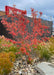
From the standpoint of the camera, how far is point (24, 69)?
13.0 ft

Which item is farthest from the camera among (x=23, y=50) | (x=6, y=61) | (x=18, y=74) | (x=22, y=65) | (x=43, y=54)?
(x=43, y=54)

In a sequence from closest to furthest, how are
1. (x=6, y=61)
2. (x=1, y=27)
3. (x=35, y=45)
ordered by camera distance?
(x=6, y=61) → (x=35, y=45) → (x=1, y=27)

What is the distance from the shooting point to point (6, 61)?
321cm

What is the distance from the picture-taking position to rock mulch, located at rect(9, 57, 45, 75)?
370 cm

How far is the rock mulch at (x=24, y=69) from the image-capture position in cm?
370

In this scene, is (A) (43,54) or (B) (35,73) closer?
(B) (35,73)

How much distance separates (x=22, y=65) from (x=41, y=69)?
0.86 meters

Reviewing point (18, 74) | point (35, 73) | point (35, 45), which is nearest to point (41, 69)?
point (35, 73)

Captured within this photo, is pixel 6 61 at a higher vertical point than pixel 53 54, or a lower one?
higher

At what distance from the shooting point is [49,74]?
3.32 meters

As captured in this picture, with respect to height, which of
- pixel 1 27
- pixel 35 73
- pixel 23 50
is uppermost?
pixel 1 27

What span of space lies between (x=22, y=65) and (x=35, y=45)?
133 centimetres

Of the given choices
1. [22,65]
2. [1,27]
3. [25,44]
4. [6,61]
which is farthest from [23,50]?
[1,27]

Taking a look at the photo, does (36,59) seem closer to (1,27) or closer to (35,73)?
(35,73)
